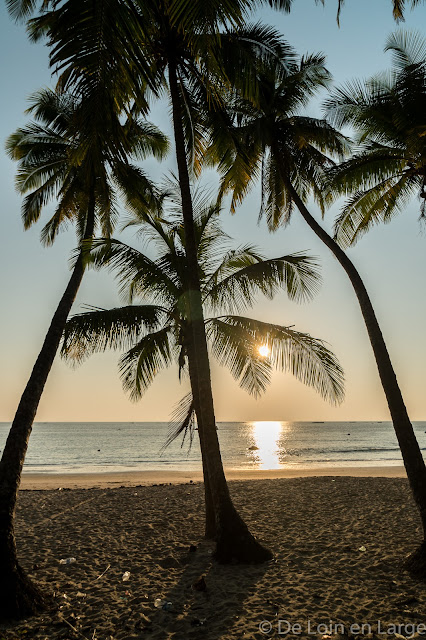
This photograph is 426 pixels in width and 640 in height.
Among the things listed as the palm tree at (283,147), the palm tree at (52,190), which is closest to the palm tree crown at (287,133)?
the palm tree at (283,147)

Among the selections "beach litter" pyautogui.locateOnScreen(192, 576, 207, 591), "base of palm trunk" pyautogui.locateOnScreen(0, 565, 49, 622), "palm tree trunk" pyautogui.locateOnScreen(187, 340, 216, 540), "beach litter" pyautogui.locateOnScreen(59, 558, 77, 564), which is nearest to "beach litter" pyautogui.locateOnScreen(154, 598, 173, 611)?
"beach litter" pyautogui.locateOnScreen(192, 576, 207, 591)

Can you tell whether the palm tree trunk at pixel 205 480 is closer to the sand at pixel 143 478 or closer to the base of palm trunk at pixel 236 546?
the base of palm trunk at pixel 236 546

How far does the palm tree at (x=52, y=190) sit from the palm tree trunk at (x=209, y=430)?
113cm

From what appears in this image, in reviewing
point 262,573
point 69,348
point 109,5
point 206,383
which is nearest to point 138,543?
point 262,573

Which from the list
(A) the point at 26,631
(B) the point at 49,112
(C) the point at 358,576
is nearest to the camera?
(A) the point at 26,631

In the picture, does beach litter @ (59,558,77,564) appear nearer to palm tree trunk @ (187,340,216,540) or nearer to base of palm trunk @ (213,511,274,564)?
base of palm trunk @ (213,511,274,564)

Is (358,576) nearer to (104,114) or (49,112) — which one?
(104,114)

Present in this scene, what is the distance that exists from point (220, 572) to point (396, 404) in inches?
144

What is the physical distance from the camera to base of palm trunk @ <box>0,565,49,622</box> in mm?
4980

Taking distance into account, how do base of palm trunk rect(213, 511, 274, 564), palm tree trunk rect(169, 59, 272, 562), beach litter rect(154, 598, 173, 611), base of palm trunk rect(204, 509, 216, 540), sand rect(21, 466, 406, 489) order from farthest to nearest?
sand rect(21, 466, 406, 489) < base of palm trunk rect(204, 509, 216, 540) < palm tree trunk rect(169, 59, 272, 562) < base of palm trunk rect(213, 511, 274, 564) < beach litter rect(154, 598, 173, 611)

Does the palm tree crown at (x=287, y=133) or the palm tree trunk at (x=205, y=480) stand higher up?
the palm tree crown at (x=287, y=133)

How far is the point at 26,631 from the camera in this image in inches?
184

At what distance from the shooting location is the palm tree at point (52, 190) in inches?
177

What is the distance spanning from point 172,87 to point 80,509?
33.5 feet
